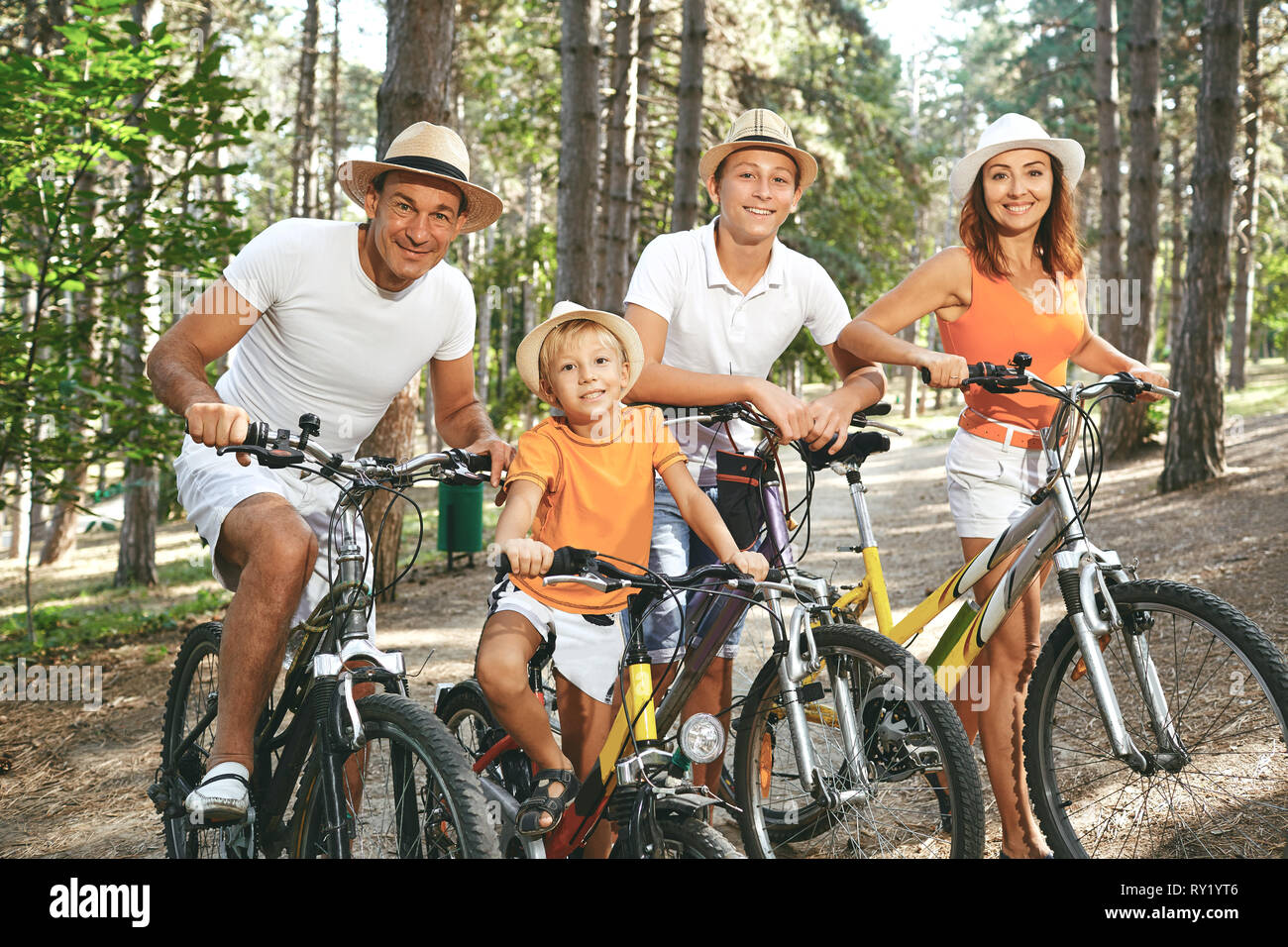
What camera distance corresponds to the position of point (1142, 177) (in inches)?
538

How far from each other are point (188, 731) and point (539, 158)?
1984 centimetres

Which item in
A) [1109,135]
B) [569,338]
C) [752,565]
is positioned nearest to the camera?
[752,565]

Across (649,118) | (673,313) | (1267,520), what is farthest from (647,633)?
(649,118)

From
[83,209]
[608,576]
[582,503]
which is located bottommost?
[608,576]

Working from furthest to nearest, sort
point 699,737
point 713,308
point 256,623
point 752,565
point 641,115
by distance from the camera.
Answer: point 641,115
point 713,308
point 256,623
point 752,565
point 699,737

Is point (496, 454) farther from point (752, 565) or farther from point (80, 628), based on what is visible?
point (80, 628)

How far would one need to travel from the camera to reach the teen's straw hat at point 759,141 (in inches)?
143

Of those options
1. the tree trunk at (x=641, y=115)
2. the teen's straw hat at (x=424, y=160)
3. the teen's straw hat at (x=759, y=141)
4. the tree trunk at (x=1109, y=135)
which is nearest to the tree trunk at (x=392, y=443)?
the teen's straw hat at (x=424, y=160)

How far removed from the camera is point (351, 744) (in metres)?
2.87

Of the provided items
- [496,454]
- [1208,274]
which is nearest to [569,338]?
[496,454]

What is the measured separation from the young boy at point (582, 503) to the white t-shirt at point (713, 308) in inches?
14.0

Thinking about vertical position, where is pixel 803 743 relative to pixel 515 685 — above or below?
below

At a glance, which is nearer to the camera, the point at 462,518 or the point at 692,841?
the point at 692,841
